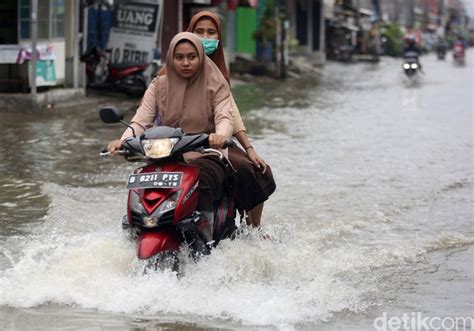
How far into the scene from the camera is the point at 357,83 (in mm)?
30562

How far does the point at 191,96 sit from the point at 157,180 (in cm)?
77

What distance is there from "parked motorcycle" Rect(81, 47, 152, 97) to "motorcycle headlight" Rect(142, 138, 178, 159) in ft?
43.6

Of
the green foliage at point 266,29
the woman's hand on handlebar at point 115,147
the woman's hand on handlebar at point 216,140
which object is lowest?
the woman's hand on handlebar at point 115,147

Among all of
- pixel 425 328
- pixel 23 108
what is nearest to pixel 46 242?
pixel 425 328

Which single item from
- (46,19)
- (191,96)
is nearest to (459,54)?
(46,19)

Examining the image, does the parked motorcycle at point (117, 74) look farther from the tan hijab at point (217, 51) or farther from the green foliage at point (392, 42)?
the green foliage at point (392, 42)

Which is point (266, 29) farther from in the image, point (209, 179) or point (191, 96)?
point (209, 179)

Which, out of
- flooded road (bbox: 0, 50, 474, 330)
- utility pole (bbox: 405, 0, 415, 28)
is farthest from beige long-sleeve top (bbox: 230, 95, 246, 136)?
utility pole (bbox: 405, 0, 415, 28)

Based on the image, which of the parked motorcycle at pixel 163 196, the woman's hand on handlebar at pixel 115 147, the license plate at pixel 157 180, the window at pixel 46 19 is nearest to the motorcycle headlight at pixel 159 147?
the parked motorcycle at pixel 163 196

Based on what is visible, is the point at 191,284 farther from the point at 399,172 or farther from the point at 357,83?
the point at 357,83

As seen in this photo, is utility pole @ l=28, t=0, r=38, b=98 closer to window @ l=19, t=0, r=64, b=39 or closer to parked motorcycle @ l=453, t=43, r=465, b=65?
window @ l=19, t=0, r=64, b=39

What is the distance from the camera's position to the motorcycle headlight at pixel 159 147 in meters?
5.39

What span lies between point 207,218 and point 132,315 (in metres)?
0.81

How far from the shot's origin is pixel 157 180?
5.37 m
